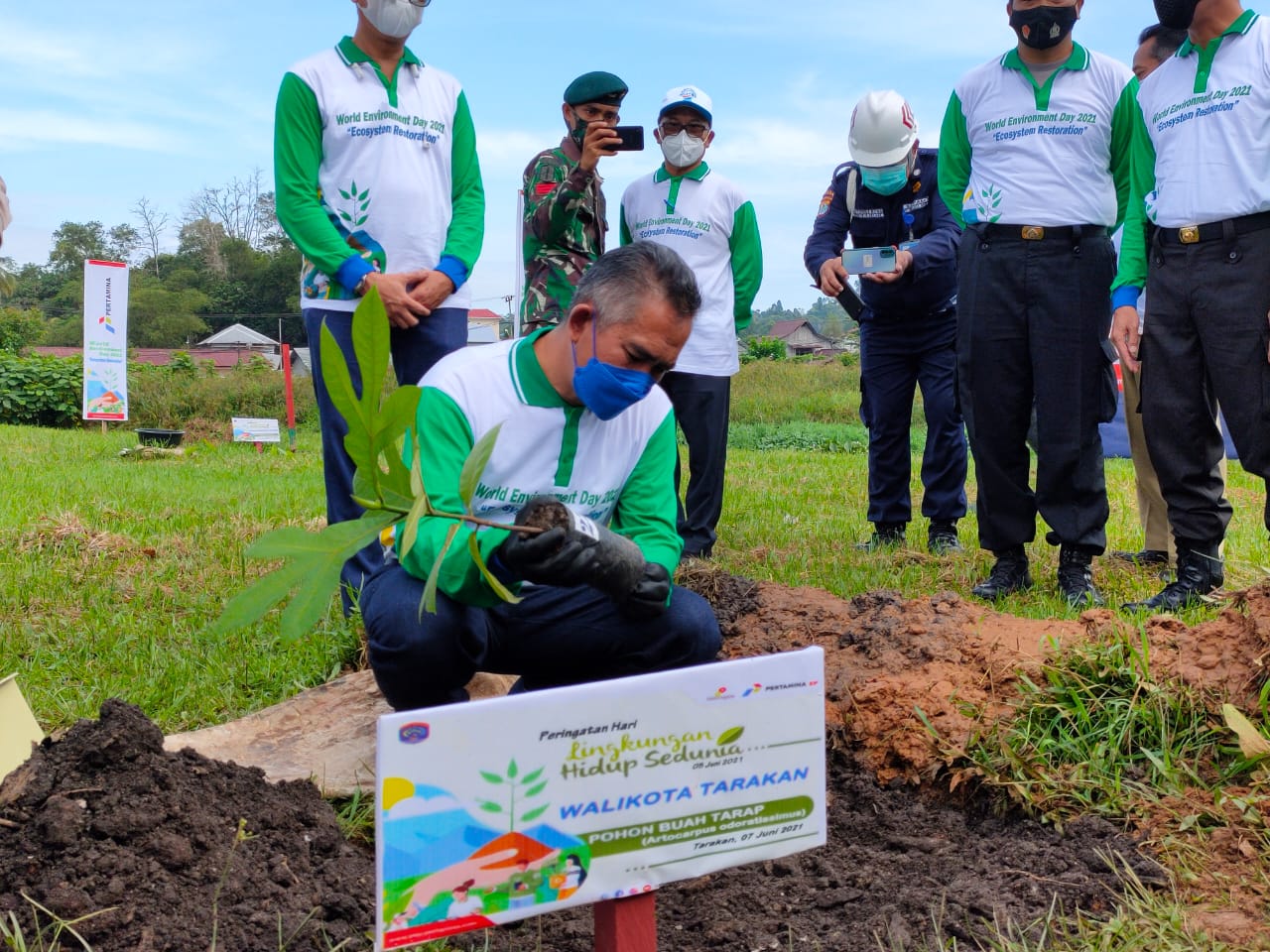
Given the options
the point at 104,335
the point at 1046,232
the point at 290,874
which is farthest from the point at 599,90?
the point at 104,335

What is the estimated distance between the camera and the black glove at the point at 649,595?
2.56 metres

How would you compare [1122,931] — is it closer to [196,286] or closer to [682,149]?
[682,149]

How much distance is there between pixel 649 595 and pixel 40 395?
62.0 feet

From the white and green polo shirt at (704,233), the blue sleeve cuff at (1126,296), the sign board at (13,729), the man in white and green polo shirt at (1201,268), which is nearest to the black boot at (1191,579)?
the man in white and green polo shirt at (1201,268)

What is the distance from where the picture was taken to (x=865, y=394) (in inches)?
217

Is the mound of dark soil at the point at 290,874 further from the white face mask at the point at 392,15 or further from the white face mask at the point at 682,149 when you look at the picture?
the white face mask at the point at 682,149

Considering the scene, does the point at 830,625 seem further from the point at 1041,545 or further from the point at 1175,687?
the point at 1041,545

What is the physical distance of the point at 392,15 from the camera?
3.87 m

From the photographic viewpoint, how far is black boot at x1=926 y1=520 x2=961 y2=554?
5254 millimetres

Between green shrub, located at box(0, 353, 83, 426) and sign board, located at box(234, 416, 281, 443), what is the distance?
23.7 ft

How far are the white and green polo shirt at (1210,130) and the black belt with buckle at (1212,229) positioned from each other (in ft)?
0.07

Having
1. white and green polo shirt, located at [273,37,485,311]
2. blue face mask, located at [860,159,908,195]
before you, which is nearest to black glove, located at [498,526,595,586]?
white and green polo shirt, located at [273,37,485,311]

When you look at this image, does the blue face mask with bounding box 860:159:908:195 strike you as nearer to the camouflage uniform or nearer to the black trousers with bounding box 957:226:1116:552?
the black trousers with bounding box 957:226:1116:552

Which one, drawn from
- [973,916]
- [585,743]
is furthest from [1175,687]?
[585,743]
